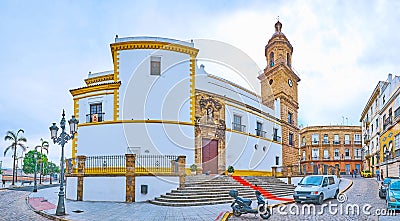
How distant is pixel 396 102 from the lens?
29656 millimetres

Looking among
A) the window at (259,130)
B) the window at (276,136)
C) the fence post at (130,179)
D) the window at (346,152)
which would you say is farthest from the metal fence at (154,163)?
the window at (346,152)

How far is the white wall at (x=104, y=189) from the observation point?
1725cm

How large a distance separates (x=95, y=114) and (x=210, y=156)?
26.2ft

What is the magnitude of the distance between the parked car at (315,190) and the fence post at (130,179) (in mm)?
7451

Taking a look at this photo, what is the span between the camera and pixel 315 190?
1580cm

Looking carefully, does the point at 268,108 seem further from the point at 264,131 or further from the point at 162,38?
the point at 162,38

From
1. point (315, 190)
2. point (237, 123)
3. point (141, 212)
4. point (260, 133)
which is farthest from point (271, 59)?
point (141, 212)

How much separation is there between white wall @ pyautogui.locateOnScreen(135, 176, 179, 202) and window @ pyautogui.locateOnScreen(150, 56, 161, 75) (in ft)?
23.2

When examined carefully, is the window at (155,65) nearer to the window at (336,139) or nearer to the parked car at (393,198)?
the parked car at (393,198)

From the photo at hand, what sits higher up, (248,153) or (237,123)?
(237,123)

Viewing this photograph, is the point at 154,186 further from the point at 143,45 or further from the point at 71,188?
the point at 143,45

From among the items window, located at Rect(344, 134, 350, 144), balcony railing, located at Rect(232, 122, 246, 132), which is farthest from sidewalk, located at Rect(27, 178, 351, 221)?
window, located at Rect(344, 134, 350, 144)

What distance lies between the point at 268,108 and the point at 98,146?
1773cm

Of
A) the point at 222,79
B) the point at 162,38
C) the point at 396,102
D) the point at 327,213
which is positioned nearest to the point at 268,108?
the point at 222,79
